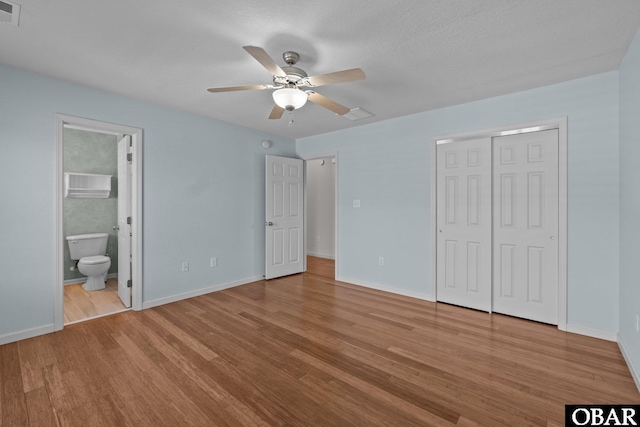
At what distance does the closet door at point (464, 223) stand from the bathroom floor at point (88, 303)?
3982mm

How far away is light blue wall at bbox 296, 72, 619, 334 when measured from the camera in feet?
8.75

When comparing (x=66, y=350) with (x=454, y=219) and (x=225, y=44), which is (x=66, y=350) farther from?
(x=454, y=219)

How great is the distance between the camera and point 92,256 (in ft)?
14.6

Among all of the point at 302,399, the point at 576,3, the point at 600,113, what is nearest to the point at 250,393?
the point at 302,399

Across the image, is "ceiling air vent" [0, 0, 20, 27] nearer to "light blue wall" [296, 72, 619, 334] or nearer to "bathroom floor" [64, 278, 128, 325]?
"bathroom floor" [64, 278, 128, 325]

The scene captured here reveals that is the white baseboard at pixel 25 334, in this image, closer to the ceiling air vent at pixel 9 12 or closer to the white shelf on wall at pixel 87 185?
the white shelf on wall at pixel 87 185

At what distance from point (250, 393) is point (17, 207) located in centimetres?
271

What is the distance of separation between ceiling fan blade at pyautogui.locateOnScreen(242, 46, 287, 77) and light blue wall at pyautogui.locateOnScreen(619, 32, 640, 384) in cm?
250

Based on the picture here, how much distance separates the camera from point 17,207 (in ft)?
8.72

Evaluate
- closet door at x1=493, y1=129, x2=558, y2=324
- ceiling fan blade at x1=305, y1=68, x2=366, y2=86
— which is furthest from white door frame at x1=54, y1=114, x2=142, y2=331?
closet door at x1=493, y1=129, x2=558, y2=324

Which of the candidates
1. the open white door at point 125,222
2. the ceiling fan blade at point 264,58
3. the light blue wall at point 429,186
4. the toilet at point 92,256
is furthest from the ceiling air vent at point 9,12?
the light blue wall at point 429,186

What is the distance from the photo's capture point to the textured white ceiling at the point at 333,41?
182 cm

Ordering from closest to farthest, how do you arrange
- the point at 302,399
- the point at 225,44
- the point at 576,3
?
the point at 576,3 → the point at 302,399 → the point at 225,44

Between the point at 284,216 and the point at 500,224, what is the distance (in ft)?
10.3
